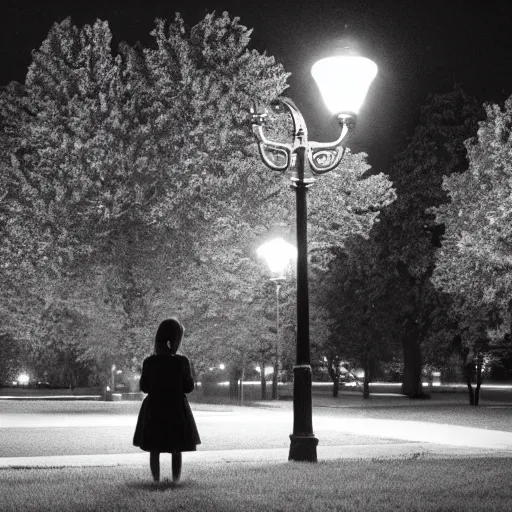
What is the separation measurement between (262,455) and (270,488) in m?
5.49

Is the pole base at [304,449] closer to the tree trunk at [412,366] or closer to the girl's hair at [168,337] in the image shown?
the girl's hair at [168,337]

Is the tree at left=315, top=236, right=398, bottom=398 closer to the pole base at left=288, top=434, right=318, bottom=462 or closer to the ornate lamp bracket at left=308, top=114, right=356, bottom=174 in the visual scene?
the ornate lamp bracket at left=308, top=114, right=356, bottom=174

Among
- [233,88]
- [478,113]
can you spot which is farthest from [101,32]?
[478,113]

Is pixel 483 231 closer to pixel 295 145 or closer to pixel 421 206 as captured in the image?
pixel 421 206

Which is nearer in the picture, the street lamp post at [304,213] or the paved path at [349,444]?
the street lamp post at [304,213]

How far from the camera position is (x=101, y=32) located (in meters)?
30.5

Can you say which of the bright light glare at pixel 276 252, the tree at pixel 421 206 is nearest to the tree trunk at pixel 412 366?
the tree at pixel 421 206

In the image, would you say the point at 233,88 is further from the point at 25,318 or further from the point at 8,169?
the point at 25,318

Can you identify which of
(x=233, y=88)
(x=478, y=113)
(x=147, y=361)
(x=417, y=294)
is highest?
(x=478, y=113)

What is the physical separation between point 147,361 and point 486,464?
5129 mm

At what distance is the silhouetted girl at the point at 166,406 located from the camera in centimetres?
1018

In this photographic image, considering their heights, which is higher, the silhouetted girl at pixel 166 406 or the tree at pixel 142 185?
the tree at pixel 142 185

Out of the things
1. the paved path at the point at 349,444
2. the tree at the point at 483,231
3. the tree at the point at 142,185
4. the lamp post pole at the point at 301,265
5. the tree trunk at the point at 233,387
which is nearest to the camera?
the lamp post pole at the point at 301,265

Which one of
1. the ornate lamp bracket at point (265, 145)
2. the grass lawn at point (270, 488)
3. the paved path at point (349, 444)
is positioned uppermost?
the ornate lamp bracket at point (265, 145)
